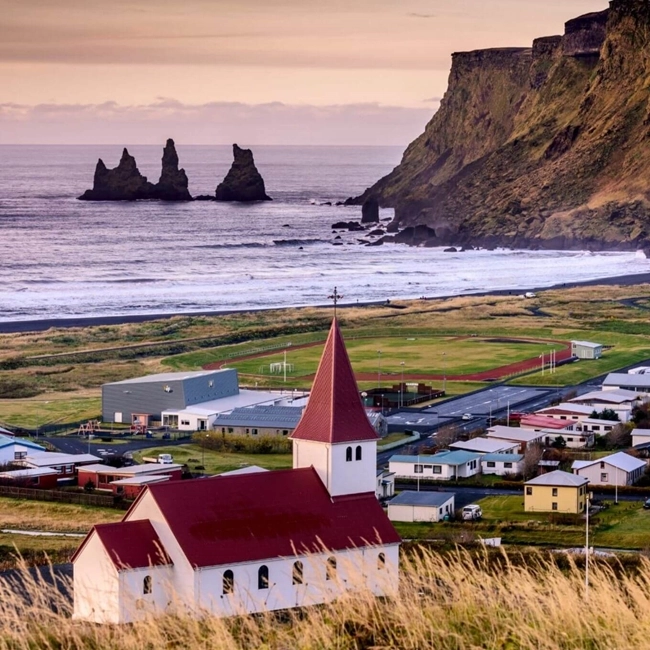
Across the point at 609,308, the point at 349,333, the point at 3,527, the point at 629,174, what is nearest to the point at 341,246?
the point at 629,174

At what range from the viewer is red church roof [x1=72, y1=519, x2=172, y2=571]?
2677cm

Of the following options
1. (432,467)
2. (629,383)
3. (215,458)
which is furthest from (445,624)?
(629,383)

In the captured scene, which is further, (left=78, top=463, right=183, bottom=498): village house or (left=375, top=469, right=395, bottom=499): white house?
(left=375, top=469, right=395, bottom=499): white house

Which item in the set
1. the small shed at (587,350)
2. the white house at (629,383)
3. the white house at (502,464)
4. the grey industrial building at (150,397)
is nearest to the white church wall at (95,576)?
the white house at (502,464)

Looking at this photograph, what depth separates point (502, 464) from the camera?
49000 millimetres

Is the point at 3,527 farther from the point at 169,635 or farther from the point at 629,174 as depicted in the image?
the point at 629,174

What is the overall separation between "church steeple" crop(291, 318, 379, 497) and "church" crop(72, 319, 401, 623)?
0.08 ft

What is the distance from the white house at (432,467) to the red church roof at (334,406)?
16.8m

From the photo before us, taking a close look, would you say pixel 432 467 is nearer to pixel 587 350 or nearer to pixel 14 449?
pixel 14 449

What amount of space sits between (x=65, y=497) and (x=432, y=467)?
11674 mm

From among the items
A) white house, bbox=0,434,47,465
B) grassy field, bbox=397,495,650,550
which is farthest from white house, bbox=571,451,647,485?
white house, bbox=0,434,47,465

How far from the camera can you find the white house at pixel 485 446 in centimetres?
5012

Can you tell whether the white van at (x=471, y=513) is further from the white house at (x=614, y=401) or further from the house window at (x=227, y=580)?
the white house at (x=614, y=401)

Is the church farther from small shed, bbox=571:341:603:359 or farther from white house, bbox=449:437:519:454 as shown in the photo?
small shed, bbox=571:341:603:359
